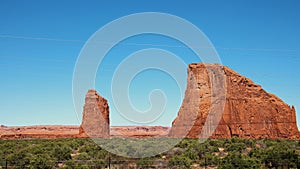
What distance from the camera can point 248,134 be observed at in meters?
54.2

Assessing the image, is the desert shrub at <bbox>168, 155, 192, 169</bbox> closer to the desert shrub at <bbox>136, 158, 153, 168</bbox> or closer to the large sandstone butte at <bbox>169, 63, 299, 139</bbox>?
the desert shrub at <bbox>136, 158, 153, 168</bbox>

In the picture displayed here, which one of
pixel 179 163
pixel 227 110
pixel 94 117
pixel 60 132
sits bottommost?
pixel 179 163

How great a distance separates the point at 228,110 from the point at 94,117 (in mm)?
23610

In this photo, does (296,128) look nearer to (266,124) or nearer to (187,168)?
(266,124)

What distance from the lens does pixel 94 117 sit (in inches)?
2408

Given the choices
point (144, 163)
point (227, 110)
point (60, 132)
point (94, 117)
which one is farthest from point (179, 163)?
point (60, 132)

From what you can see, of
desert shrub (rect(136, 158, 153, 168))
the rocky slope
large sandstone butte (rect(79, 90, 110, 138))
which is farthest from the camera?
the rocky slope

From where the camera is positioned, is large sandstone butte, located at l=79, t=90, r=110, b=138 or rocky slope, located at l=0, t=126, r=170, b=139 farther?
rocky slope, located at l=0, t=126, r=170, b=139

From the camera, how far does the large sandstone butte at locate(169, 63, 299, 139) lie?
5384cm

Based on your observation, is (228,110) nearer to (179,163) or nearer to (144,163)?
(179,163)

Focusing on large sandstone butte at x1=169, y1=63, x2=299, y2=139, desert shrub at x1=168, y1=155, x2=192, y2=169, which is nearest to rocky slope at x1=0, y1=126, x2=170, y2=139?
large sandstone butte at x1=169, y1=63, x2=299, y2=139

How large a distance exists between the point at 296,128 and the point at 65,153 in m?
44.3

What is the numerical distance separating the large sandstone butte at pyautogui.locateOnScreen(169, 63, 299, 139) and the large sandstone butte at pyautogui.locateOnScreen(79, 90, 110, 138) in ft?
43.5

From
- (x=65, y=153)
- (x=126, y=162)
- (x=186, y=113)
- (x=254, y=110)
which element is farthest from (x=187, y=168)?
(x=254, y=110)
